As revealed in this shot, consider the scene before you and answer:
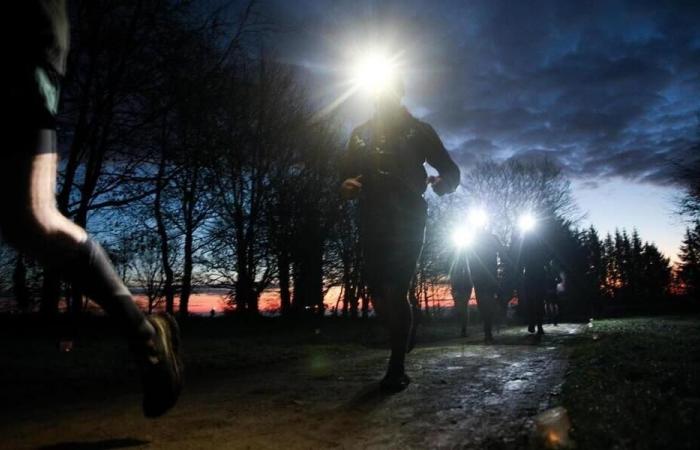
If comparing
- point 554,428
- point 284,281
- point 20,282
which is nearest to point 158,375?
point 554,428

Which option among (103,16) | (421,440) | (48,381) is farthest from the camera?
(103,16)

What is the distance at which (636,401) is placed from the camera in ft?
6.26

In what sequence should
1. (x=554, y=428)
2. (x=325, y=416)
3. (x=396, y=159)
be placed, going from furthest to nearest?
1. (x=396, y=159)
2. (x=325, y=416)
3. (x=554, y=428)

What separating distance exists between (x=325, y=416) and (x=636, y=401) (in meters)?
1.43

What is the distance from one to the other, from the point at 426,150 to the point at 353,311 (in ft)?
94.4

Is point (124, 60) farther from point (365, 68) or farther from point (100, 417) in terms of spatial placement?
point (100, 417)

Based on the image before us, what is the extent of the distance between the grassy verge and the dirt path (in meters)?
0.20

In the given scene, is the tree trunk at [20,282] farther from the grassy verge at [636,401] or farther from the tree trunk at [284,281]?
the grassy verge at [636,401]

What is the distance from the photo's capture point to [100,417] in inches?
100

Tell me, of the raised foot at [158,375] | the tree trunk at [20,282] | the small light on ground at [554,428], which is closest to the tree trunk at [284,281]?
the tree trunk at [20,282]

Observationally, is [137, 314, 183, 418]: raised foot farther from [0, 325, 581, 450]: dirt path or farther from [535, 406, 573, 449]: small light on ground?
[535, 406, 573, 449]: small light on ground

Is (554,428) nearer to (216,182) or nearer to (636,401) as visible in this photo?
(636,401)

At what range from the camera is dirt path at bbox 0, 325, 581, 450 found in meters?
1.90

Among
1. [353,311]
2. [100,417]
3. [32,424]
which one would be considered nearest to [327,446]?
[100,417]
